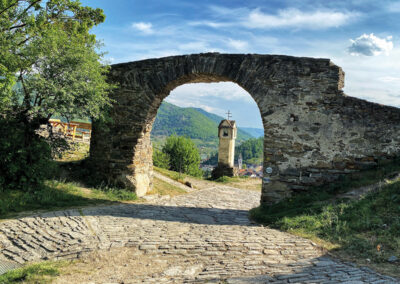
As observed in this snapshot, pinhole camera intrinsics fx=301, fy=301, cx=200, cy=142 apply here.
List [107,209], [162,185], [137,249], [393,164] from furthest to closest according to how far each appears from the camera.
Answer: [162,185]
[107,209]
[393,164]
[137,249]

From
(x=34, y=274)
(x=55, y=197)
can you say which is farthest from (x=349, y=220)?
(x=55, y=197)

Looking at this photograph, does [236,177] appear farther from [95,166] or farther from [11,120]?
[11,120]

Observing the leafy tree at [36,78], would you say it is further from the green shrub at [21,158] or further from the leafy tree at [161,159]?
the leafy tree at [161,159]

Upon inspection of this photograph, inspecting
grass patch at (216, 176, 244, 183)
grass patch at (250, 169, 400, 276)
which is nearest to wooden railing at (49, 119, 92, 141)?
grass patch at (216, 176, 244, 183)

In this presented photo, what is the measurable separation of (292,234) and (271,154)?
8.42 feet

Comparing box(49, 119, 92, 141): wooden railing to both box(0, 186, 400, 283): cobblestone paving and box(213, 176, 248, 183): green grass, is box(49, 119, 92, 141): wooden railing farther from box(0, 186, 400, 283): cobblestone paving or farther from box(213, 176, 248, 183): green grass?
box(0, 186, 400, 283): cobblestone paving

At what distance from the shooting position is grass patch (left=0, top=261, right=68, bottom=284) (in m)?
3.73

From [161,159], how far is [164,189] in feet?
51.8

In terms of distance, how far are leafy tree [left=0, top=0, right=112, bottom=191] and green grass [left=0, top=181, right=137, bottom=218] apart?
554 mm

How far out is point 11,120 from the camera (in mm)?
7422

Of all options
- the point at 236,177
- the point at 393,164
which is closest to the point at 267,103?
the point at 393,164

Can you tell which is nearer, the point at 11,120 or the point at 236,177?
the point at 11,120

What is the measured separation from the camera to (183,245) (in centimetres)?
489

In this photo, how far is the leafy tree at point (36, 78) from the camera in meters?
6.77
